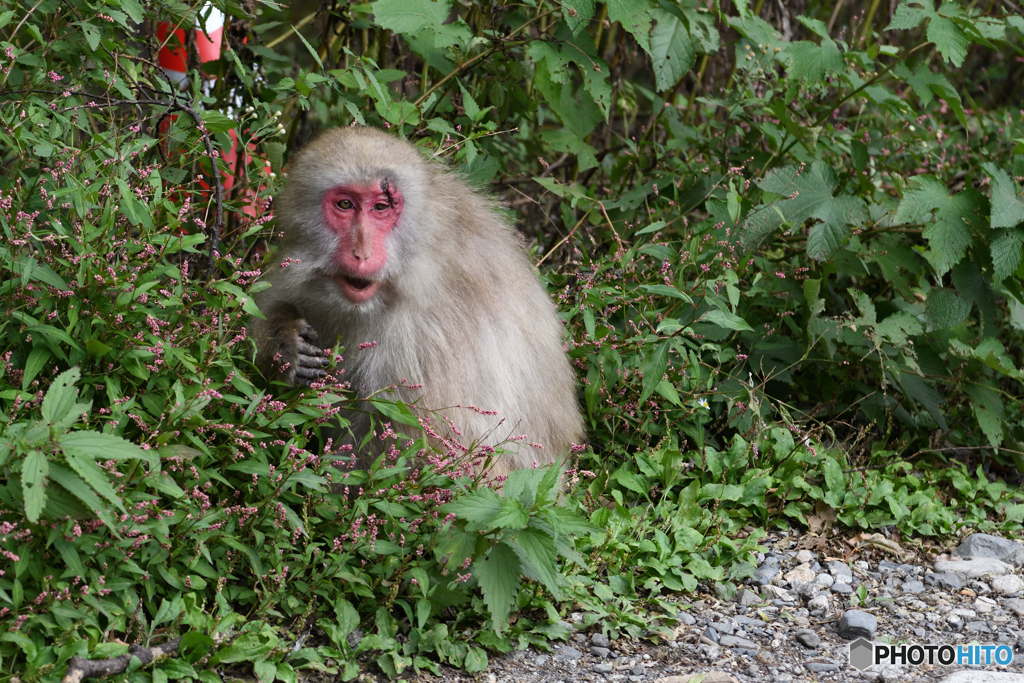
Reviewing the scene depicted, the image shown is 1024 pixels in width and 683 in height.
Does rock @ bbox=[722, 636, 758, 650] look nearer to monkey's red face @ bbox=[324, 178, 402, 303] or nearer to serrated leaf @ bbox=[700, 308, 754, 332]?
serrated leaf @ bbox=[700, 308, 754, 332]

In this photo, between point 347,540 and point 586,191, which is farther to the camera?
point 586,191

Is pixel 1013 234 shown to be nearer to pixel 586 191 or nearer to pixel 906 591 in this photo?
pixel 906 591

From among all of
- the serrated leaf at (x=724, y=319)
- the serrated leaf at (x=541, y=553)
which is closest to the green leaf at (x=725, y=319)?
the serrated leaf at (x=724, y=319)

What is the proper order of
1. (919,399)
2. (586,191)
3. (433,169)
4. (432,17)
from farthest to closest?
(586,191), (919,399), (432,17), (433,169)

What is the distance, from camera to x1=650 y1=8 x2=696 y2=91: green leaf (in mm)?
4410

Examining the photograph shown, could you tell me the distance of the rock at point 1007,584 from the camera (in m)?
3.68

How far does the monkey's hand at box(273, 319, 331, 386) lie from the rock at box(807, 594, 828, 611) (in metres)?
1.90

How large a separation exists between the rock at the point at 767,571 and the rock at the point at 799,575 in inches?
1.8

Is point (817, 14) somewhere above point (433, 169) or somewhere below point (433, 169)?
above

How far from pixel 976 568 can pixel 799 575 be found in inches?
27.0

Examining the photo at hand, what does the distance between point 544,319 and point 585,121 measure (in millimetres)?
1511

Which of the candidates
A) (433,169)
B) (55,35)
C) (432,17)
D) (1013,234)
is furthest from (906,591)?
(55,35)

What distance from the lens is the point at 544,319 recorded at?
3.86 metres

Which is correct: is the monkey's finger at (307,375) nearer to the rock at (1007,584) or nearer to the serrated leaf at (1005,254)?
the rock at (1007,584)
